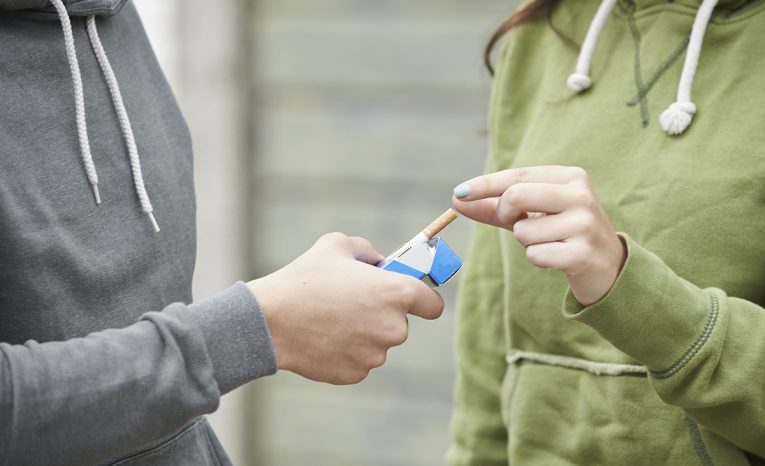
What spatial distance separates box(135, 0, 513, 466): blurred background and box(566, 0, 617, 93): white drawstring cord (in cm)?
136

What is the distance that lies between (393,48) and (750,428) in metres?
1.87

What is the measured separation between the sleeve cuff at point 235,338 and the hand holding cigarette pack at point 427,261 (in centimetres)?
19

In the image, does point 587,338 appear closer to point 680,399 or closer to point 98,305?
point 680,399

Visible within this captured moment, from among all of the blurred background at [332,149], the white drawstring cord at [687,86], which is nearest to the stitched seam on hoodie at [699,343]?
the white drawstring cord at [687,86]

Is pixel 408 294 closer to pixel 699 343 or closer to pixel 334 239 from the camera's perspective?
pixel 334 239

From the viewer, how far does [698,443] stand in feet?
3.94

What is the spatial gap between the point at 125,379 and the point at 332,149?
2.03 meters

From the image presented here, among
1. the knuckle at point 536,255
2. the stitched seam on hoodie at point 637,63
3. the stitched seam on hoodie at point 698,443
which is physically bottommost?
the stitched seam on hoodie at point 698,443

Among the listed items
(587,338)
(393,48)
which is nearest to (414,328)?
(393,48)

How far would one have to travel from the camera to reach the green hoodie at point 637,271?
1104 mm

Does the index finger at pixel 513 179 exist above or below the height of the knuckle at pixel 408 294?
above

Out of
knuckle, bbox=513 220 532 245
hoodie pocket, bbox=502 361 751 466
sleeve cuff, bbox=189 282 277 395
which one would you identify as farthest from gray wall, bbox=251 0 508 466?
sleeve cuff, bbox=189 282 277 395

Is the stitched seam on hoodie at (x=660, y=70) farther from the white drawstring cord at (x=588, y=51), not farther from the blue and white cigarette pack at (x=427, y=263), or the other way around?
the blue and white cigarette pack at (x=427, y=263)

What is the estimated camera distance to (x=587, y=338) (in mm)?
1287
